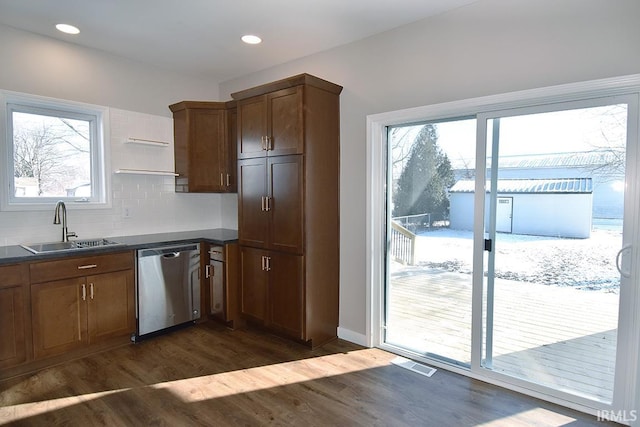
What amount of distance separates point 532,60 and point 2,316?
13.7ft

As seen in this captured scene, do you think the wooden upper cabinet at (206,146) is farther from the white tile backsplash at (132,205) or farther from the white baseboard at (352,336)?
the white baseboard at (352,336)

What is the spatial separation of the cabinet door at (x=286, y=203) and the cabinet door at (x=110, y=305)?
1375 millimetres

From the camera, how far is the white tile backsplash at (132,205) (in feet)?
10.5

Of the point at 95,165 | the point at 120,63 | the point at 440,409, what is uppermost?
the point at 120,63

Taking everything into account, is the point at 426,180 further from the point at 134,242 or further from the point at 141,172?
the point at 141,172

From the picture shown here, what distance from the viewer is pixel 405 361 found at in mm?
2977

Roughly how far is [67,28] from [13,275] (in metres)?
2.11

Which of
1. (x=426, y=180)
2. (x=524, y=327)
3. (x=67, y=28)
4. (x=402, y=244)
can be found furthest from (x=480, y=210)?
(x=67, y=28)

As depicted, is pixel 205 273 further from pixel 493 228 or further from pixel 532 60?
pixel 532 60

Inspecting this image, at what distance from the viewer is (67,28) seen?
3.04 meters

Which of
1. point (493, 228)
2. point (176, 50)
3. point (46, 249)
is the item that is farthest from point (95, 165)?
point (493, 228)

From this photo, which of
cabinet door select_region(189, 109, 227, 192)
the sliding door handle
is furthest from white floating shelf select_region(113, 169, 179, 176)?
the sliding door handle

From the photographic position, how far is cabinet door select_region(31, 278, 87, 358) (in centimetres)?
275

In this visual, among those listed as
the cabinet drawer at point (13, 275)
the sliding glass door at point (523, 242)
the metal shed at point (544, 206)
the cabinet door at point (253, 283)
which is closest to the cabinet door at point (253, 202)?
the cabinet door at point (253, 283)
